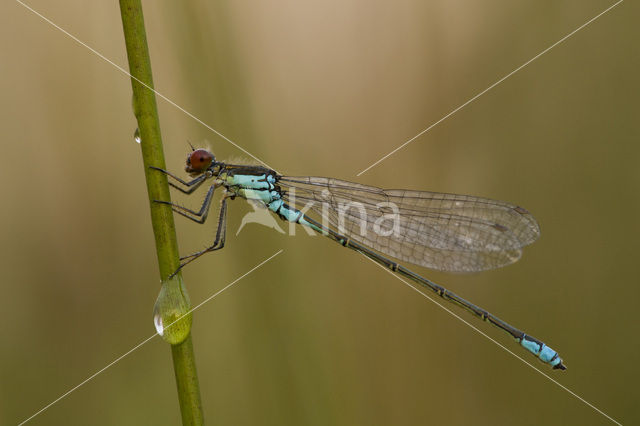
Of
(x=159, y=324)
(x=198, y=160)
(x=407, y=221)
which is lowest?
(x=159, y=324)

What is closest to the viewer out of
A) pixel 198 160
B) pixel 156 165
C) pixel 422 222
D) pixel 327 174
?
pixel 156 165

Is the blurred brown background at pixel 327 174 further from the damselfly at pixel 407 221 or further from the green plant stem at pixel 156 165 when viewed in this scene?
the green plant stem at pixel 156 165

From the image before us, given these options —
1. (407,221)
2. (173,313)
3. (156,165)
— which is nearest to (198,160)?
(156,165)

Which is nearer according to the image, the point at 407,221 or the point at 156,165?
the point at 156,165

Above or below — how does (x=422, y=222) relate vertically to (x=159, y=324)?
above

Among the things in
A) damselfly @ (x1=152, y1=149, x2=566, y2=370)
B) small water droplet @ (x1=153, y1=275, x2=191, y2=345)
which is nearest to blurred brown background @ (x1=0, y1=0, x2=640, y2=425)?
damselfly @ (x1=152, y1=149, x2=566, y2=370)

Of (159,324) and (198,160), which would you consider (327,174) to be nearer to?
(198,160)

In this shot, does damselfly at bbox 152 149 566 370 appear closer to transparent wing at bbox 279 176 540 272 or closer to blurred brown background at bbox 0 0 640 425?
transparent wing at bbox 279 176 540 272
